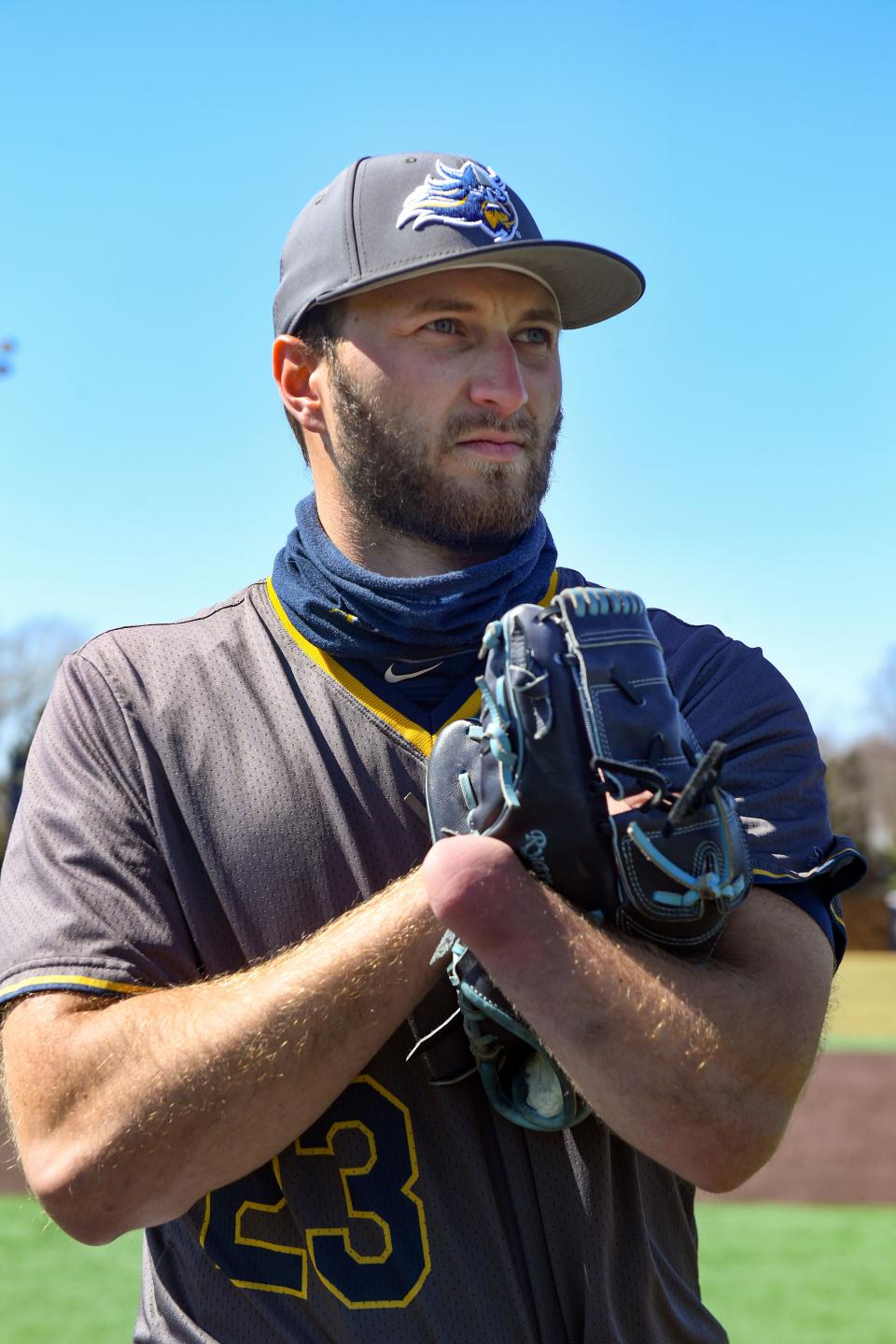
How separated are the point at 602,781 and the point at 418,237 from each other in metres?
1.01

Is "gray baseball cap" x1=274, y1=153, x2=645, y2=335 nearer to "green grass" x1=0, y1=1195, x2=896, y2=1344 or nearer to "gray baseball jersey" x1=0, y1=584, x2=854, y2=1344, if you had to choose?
"gray baseball jersey" x1=0, y1=584, x2=854, y2=1344

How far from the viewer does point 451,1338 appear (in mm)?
2010

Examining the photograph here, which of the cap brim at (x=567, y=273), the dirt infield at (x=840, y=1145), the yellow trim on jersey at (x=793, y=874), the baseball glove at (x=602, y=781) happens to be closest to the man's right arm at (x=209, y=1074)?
the baseball glove at (x=602, y=781)

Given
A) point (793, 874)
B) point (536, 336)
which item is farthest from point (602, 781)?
point (536, 336)

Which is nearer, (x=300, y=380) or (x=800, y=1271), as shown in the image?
(x=300, y=380)

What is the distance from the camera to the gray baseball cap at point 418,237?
91.0 inches

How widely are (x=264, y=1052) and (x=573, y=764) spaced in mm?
547

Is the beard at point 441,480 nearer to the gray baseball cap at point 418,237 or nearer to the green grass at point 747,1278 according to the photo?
the gray baseball cap at point 418,237

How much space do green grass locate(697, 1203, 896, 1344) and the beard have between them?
5.73 meters

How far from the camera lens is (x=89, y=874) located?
210 cm

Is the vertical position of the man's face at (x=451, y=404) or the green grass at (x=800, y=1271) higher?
the man's face at (x=451, y=404)

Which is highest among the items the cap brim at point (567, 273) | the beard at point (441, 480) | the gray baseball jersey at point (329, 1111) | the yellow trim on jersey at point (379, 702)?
the cap brim at point (567, 273)

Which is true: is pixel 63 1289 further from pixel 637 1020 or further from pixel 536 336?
pixel 637 1020

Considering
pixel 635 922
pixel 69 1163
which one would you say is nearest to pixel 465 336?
pixel 635 922
